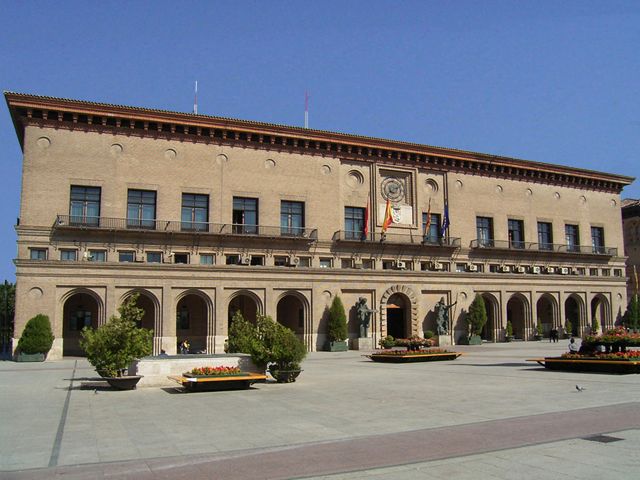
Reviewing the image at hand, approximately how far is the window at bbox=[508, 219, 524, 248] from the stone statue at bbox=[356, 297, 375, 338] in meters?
17.0

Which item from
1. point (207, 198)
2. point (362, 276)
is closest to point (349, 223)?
point (362, 276)

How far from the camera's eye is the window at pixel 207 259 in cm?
4128

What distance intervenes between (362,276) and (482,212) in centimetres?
1404

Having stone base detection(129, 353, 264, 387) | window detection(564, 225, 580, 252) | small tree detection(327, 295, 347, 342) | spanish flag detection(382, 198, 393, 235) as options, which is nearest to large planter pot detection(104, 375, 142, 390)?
stone base detection(129, 353, 264, 387)

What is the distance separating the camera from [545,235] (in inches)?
2206

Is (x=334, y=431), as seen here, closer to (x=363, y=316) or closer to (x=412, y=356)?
(x=412, y=356)

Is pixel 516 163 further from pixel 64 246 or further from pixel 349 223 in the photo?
pixel 64 246

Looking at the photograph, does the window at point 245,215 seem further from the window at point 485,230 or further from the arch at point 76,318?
the window at point 485,230

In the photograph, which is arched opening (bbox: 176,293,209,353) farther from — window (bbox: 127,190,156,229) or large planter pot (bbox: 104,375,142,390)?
large planter pot (bbox: 104,375,142,390)

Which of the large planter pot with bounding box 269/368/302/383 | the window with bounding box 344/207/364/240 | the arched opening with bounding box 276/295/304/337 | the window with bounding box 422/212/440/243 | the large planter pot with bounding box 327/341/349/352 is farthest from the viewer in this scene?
the window with bounding box 422/212/440/243

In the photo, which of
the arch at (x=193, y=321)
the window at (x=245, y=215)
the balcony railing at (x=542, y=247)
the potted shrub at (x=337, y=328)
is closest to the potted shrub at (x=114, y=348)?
the arch at (x=193, y=321)

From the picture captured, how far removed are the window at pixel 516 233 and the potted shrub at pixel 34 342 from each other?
128ft

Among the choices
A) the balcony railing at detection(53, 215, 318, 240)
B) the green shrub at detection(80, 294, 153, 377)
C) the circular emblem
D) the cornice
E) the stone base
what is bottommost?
the stone base

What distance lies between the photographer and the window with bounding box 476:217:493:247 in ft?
171
